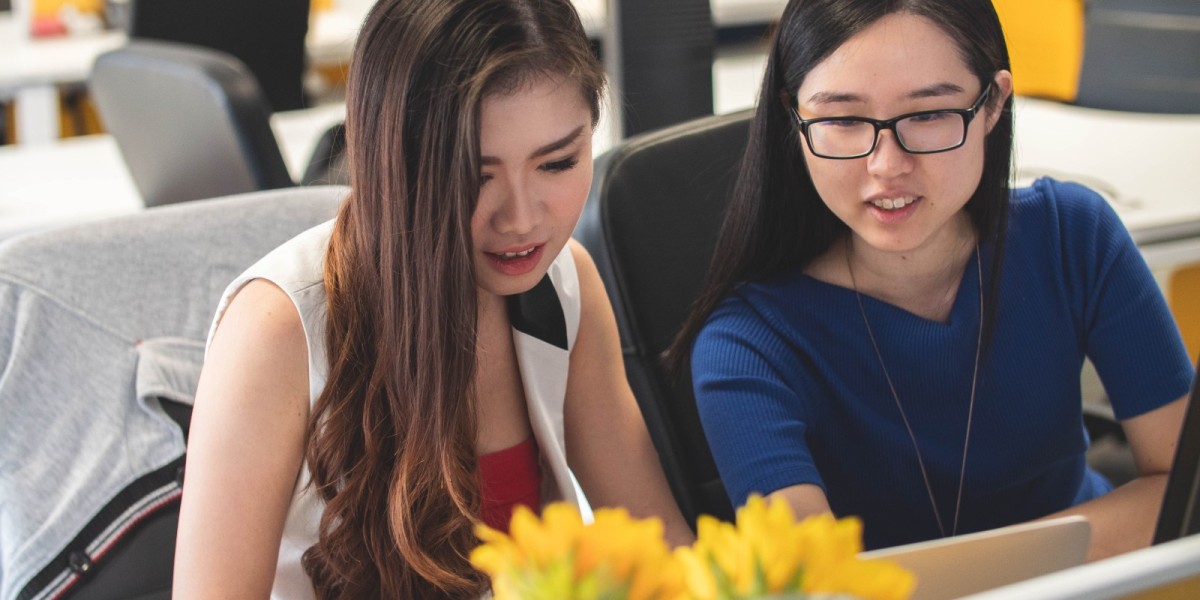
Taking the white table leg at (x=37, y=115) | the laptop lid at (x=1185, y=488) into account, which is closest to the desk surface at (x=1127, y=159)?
the laptop lid at (x=1185, y=488)

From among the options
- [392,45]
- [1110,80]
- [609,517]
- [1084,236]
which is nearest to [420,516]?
[392,45]

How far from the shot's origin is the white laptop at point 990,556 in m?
0.60

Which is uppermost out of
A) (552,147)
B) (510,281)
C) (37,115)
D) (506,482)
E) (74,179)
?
(552,147)

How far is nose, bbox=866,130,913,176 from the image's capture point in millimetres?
1095

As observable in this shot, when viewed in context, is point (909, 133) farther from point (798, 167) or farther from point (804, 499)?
point (804, 499)

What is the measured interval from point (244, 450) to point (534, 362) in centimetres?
30

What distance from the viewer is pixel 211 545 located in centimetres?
95

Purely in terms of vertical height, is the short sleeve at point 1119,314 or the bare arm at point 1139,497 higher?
the short sleeve at point 1119,314

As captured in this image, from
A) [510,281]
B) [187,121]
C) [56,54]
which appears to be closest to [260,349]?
[510,281]

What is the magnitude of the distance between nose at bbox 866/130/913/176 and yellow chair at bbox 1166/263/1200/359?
1.24 meters

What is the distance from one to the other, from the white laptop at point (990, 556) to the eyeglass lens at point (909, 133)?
1.64 feet

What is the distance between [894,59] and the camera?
1104mm

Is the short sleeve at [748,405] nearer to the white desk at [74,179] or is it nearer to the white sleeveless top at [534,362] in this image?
the white sleeveless top at [534,362]

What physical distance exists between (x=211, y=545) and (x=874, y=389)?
63 centimetres
